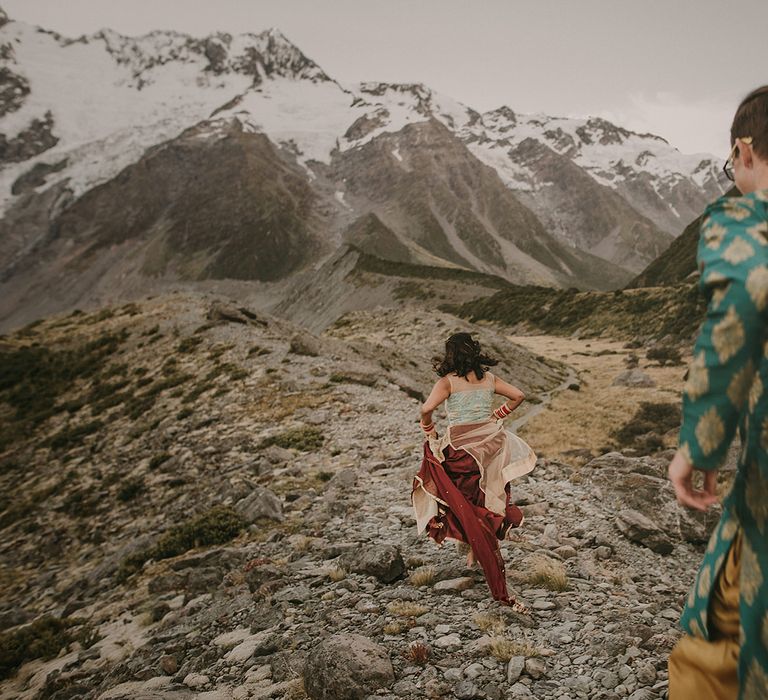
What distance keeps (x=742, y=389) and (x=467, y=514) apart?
4.83 m

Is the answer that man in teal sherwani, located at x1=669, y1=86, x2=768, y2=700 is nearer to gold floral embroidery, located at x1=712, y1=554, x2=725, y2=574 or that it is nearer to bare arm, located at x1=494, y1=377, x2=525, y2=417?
gold floral embroidery, located at x1=712, y1=554, x2=725, y2=574

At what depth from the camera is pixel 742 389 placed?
234 centimetres

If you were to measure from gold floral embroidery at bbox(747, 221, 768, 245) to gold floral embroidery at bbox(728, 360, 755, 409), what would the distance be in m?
0.54

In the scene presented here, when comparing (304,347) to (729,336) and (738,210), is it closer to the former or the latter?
(738,210)

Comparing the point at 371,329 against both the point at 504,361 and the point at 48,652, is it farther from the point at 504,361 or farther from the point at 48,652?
the point at 48,652

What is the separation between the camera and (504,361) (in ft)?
121

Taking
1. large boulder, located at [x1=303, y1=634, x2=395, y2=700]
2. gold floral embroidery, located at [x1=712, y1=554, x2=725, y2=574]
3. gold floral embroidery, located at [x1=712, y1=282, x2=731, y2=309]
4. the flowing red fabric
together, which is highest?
gold floral embroidery, located at [x1=712, y1=282, x2=731, y2=309]

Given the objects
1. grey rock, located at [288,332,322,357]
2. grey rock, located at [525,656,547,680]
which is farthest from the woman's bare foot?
grey rock, located at [288,332,322,357]

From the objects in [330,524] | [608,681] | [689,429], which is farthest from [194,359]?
[689,429]

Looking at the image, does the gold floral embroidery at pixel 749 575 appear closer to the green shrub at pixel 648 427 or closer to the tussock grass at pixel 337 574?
the tussock grass at pixel 337 574

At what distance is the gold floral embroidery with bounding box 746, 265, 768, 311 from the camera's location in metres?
2.23

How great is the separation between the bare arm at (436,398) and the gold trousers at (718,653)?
14.4ft

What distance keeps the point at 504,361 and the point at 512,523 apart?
100 ft

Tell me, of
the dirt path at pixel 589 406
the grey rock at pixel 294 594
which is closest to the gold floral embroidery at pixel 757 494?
the grey rock at pixel 294 594
